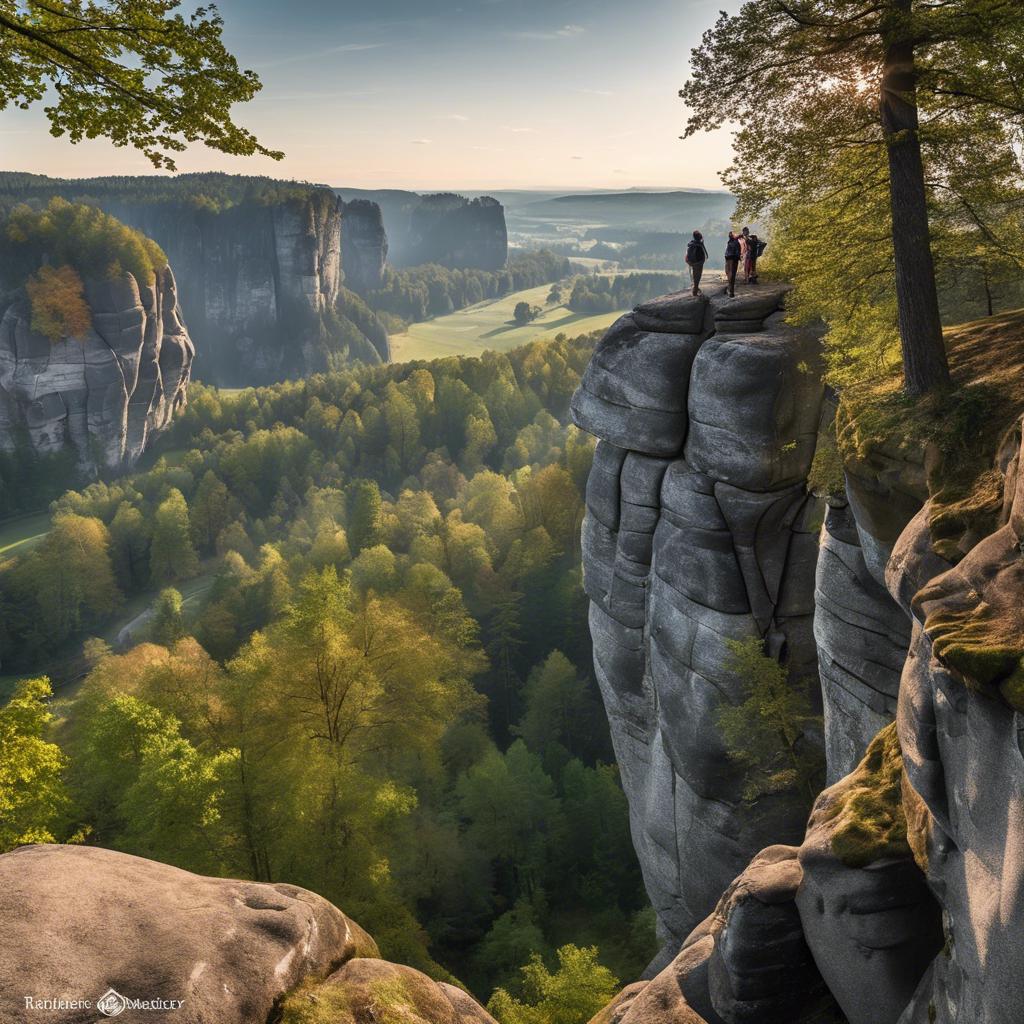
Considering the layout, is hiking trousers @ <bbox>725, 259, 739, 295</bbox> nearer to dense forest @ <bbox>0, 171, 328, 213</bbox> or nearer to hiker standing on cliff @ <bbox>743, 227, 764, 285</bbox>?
hiker standing on cliff @ <bbox>743, 227, 764, 285</bbox>

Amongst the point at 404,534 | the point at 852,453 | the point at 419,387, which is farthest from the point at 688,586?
the point at 419,387

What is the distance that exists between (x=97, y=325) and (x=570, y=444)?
68751 millimetres

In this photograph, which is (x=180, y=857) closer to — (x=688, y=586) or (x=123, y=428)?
(x=688, y=586)

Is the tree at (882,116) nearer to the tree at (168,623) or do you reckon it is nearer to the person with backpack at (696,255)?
the person with backpack at (696,255)

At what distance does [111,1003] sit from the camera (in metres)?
8.37

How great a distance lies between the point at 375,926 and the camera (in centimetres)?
1934

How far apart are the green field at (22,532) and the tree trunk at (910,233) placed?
88.6 metres

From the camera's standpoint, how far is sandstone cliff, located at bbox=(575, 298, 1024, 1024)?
735cm

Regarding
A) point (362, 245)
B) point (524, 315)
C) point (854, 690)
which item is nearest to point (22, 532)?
point (854, 690)

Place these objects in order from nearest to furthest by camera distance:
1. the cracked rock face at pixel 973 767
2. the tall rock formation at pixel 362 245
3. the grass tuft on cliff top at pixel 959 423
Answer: the cracked rock face at pixel 973 767
the grass tuft on cliff top at pixel 959 423
the tall rock formation at pixel 362 245

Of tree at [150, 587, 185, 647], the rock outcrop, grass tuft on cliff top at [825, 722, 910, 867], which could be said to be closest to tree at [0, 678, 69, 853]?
the rock outcrop

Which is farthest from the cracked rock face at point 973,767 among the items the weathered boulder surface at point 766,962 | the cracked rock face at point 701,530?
the cracked rock face at point 701,530

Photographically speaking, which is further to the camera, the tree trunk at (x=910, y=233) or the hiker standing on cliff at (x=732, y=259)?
the hiker standing on cliff at (x=732, y=259)

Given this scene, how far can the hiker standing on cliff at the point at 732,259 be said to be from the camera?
757 inches
